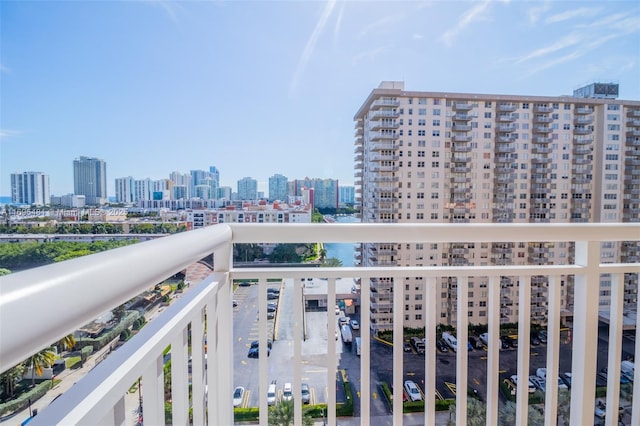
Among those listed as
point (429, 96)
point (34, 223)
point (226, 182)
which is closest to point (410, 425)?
point (34, 223)

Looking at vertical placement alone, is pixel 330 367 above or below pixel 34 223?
below

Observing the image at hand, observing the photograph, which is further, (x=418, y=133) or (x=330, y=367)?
(x=418, y=133)

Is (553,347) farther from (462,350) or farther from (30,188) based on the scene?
(30,188)

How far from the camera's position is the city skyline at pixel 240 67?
4.91 feet

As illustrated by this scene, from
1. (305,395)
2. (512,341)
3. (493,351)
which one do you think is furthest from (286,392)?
(512,341)

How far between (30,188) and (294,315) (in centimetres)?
107

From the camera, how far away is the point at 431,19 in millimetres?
3395

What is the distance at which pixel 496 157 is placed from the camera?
8.02 m

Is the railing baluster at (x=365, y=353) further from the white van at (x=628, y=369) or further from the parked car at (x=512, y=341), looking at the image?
the white van at (x=628, y=369)

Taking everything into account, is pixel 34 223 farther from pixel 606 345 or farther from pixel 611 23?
pixel 611 23

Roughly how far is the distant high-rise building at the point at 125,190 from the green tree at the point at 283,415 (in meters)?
1.02

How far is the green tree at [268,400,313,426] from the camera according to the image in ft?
3.27

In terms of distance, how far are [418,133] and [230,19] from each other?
6126 millimetres

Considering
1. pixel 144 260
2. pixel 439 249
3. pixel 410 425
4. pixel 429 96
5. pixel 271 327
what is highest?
pixel 429 96
